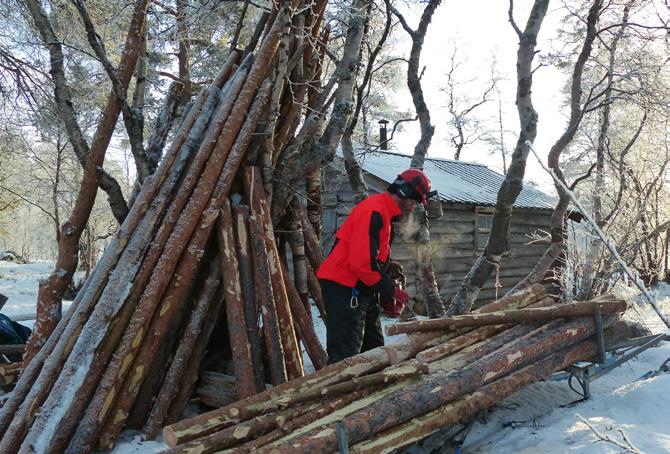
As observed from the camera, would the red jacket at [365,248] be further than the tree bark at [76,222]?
No

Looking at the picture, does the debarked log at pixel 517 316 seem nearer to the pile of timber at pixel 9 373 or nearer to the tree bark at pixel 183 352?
the tree bark at pixel 183 352

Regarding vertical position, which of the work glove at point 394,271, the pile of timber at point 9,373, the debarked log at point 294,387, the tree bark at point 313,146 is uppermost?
the tree bark at point 313,146

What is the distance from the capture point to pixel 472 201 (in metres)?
11.7

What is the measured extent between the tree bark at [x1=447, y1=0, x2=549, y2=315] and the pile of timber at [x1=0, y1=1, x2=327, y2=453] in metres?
2.85

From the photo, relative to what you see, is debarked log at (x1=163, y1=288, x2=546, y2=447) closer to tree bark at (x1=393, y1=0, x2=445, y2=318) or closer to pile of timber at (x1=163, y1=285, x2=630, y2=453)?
pile of timber at (x1=163, y1=285, x2=630, y2=453)

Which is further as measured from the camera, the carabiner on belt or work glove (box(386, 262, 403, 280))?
work glove (box(386, 262, 403, 280))

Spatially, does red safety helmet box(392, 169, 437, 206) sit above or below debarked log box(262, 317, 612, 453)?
above

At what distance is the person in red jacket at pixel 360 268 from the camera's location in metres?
3.69

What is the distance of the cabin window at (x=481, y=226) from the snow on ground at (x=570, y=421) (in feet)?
26.6

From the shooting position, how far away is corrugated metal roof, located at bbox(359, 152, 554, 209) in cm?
1170

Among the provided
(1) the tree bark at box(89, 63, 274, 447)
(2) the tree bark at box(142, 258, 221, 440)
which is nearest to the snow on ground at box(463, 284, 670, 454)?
(2) the tree bark at box(142, 258, 221, 440)

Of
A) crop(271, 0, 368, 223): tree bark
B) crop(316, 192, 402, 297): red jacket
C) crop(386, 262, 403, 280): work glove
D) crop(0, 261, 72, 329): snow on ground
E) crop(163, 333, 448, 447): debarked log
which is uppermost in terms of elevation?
crop(271, 0, 368, 223): tree bark

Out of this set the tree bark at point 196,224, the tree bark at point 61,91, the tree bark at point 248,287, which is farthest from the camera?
the tree bark at point 61,91

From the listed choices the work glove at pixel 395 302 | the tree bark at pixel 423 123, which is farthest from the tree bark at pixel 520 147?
the work glove at pixel 395 302
